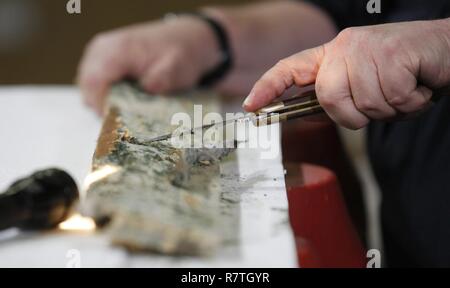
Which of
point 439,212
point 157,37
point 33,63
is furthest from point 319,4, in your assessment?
point 33,63

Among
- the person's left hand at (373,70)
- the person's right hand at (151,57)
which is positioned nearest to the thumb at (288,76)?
the person's left hand at (373,70)

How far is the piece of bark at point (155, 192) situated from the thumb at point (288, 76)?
0.21 ft

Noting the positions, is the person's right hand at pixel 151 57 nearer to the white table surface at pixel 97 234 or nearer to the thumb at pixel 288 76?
the white table surface at pixel 97 234

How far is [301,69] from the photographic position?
1.64 ft

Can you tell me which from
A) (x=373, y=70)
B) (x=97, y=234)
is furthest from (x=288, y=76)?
(x=97, y=234)

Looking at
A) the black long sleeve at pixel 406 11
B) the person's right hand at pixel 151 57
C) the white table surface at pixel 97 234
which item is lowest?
the white table surface at pixel 97 234

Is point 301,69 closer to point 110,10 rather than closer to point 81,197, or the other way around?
point 81,197

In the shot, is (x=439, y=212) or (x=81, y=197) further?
(x=439, y=212)

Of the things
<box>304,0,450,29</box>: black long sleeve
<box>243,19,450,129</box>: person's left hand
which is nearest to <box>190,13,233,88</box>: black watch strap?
<box>304,0,450,29</box>: black long sleeve

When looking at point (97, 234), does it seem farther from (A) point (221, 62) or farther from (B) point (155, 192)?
(A) point (221, 62)

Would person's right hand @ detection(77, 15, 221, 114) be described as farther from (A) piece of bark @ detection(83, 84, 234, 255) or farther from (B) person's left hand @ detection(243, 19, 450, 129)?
(B) person's left hand @ detection(243, 19, 450, 129)

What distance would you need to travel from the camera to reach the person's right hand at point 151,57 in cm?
84

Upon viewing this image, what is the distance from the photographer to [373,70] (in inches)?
18.8

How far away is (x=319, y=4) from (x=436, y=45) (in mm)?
520
